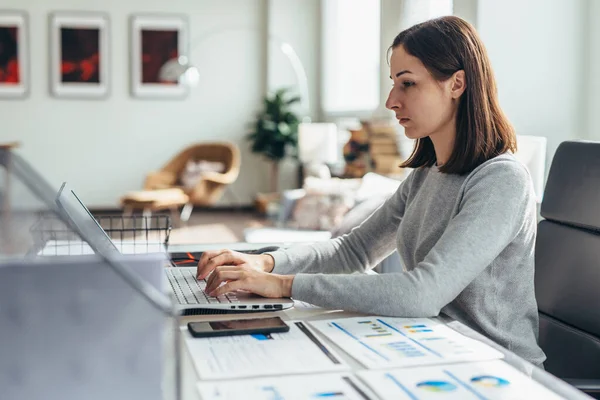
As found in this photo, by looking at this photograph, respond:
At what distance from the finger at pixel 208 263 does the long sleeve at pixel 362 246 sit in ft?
0.79

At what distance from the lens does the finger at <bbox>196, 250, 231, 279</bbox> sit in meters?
1.52

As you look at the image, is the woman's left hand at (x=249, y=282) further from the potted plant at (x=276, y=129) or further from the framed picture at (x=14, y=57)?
the framed picture at (x=14, y=57)

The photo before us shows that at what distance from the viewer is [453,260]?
1.36m

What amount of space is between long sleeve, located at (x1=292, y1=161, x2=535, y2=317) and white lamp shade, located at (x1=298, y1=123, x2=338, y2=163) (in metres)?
4.98

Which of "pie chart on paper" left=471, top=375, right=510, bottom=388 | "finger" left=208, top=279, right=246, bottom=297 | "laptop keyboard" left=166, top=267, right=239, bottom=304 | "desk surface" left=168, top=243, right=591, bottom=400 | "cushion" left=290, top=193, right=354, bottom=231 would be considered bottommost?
"cushion" left=290, top=193, right=354, bottom=231

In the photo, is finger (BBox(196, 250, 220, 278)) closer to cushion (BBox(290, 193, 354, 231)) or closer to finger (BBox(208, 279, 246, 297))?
finger (BBox(208, 279, 246, 297))

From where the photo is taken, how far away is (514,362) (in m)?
1.07

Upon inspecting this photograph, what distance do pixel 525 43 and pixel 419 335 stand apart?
2.44 m

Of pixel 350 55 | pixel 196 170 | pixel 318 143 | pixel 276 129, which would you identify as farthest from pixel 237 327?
pixel 276 129

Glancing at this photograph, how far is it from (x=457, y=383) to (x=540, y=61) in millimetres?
2689

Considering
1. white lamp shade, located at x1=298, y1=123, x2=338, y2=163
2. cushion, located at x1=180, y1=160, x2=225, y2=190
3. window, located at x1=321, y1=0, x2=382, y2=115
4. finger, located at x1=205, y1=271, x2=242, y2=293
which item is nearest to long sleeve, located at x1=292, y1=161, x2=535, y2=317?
finger, located at x1=205, y1=271, x2=242, y2=293

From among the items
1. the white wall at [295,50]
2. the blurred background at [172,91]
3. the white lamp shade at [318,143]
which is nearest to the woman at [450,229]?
the white lamp shade at [318,143]

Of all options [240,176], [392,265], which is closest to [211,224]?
[240,176]

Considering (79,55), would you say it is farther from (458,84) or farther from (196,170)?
(458,84)
